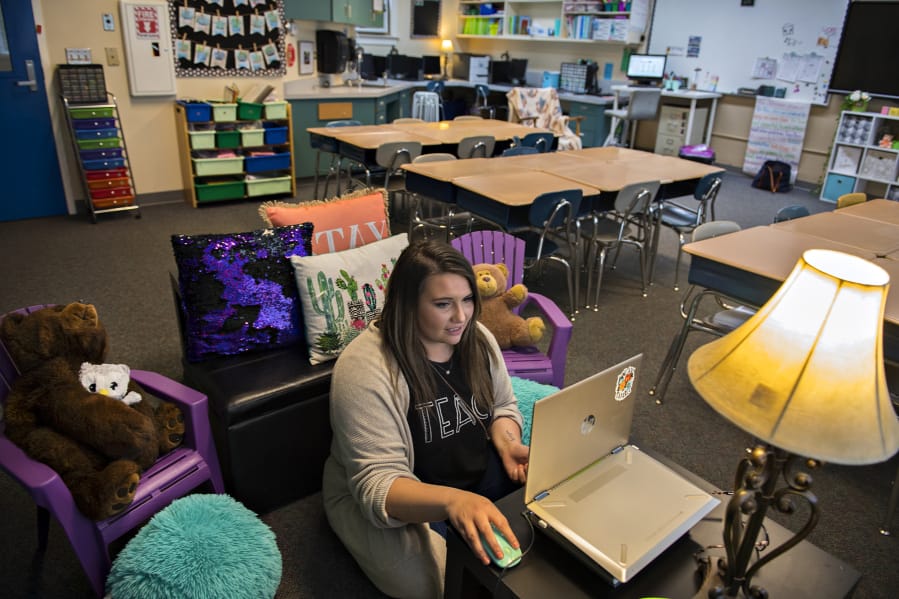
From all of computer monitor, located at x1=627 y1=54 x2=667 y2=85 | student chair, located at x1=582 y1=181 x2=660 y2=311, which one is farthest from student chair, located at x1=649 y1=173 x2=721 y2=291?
computer monitor, located at x1=627 y1=54 x2=667 y2=85

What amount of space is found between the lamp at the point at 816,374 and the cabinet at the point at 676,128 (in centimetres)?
756

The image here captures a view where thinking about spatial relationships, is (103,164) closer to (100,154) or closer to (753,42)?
(100,154)

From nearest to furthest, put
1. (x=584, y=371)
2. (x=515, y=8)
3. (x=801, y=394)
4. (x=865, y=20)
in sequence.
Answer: (x=801, y=394)
(x=584, y=371)
(x=865, y=20)
(x=515, y=8)

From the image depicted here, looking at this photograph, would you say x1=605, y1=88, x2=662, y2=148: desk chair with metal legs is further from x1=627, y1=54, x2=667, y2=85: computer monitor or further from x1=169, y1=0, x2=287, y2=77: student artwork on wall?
x1=169, y1=0, x2=287, y2=77: student artwork on wall

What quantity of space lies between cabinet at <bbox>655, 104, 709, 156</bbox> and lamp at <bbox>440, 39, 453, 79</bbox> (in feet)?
10.7

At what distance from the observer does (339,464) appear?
1.63 metres

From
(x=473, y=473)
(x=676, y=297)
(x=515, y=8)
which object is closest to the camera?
(x=473, y=473)

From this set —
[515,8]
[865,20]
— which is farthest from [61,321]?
[515,8]

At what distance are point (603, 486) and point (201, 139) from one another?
4776 mm

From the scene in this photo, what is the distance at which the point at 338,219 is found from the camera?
2.26m

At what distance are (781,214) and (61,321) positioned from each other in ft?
11.2

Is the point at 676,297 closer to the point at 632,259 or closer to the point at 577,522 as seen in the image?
the point at 632,259

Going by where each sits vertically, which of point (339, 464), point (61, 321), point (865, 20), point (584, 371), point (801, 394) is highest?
point (865, 20)

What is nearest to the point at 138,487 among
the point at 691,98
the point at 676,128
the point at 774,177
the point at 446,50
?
the point at 774,177
